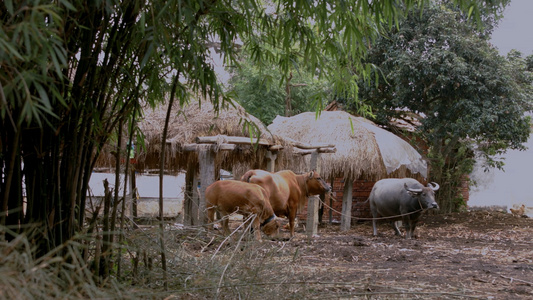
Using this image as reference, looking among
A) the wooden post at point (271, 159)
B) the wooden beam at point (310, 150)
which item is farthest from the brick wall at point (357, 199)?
the wooden post at point (271, 159)

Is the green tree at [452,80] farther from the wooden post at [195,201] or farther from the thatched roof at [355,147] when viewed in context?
the wooden post at [195,201]

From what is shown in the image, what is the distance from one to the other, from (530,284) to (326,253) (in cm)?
273

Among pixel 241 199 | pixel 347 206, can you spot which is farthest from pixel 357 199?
pixel 241 199

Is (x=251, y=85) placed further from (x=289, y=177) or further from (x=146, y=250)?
(x=146, y=250)

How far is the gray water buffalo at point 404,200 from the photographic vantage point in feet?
35.7

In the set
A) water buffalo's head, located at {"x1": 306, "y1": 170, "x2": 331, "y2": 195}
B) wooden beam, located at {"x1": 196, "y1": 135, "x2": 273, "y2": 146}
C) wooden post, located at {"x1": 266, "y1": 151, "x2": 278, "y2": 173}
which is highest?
wooden beam, located at {"x1": 196, "y1": 135, "x2": 273, "y2": 146}

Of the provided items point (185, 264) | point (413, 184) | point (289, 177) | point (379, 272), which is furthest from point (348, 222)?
point (185, 264)

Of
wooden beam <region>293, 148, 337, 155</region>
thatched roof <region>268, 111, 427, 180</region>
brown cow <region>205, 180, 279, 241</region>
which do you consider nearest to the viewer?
brown cow <region>205, 180, 279, 241</region>

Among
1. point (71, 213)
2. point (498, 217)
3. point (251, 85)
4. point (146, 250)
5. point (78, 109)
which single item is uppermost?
point (251, 85)

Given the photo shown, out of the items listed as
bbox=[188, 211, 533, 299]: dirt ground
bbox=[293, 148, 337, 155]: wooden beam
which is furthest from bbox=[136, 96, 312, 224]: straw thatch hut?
bbox=[188, 211, 533, 299]: dirt ground

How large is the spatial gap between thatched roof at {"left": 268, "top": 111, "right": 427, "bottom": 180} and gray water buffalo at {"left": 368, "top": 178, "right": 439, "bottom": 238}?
0.66 m

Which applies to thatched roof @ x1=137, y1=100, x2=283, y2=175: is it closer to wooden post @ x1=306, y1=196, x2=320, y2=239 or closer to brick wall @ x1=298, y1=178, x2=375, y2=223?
wooden post @ x1=306, y1=196, x2=320, y2=239

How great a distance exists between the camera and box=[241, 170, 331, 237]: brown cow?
28.5 feet

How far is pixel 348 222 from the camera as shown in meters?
13.0
